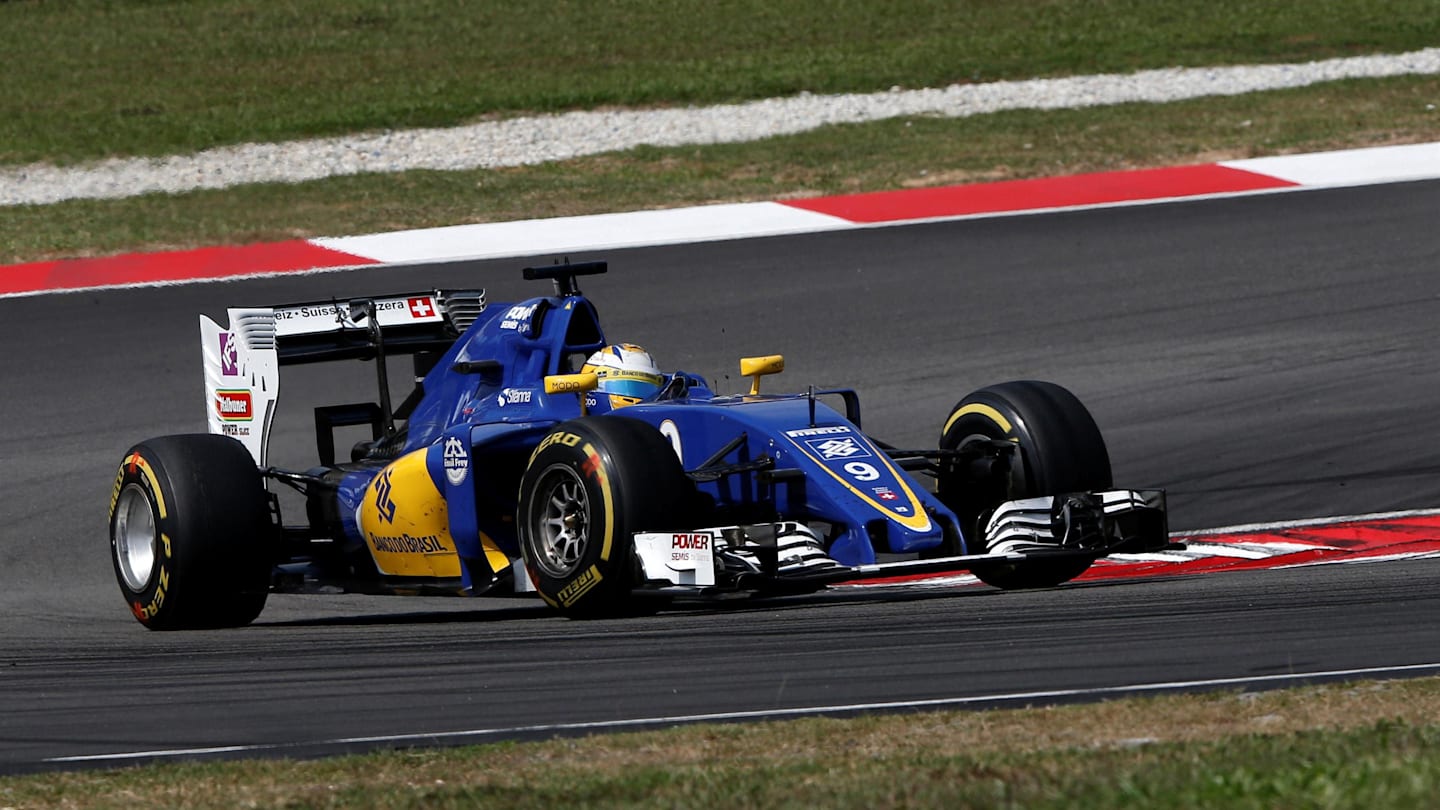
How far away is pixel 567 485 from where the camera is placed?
900 centimetres

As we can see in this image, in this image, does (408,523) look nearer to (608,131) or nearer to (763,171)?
(763,171)

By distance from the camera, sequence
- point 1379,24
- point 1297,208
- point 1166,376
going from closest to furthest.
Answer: point 1166,376, point 1297,208, point 1379,24

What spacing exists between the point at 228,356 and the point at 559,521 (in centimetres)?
292

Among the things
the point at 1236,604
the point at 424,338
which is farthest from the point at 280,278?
the point at 1236,604

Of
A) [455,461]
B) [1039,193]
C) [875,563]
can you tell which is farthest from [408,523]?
[1039,193]

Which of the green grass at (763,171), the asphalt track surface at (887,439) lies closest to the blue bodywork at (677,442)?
the asphalt track surface at (887,439)

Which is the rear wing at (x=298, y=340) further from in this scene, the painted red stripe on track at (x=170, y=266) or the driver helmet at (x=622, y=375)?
the painted red stripe on track at (x=170, y=266)

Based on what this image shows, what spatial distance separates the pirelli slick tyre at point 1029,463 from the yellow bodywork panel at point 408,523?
2.28 m

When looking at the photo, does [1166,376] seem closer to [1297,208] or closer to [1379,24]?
[1297,208]

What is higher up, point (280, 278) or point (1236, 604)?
point (280, 278)

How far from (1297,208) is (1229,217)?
582 millimetres

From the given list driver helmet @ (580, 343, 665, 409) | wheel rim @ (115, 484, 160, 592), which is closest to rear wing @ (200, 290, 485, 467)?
wheel rim @ (115, 484, 160, 592)

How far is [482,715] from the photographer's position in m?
6.79

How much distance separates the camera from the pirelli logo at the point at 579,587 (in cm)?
873
